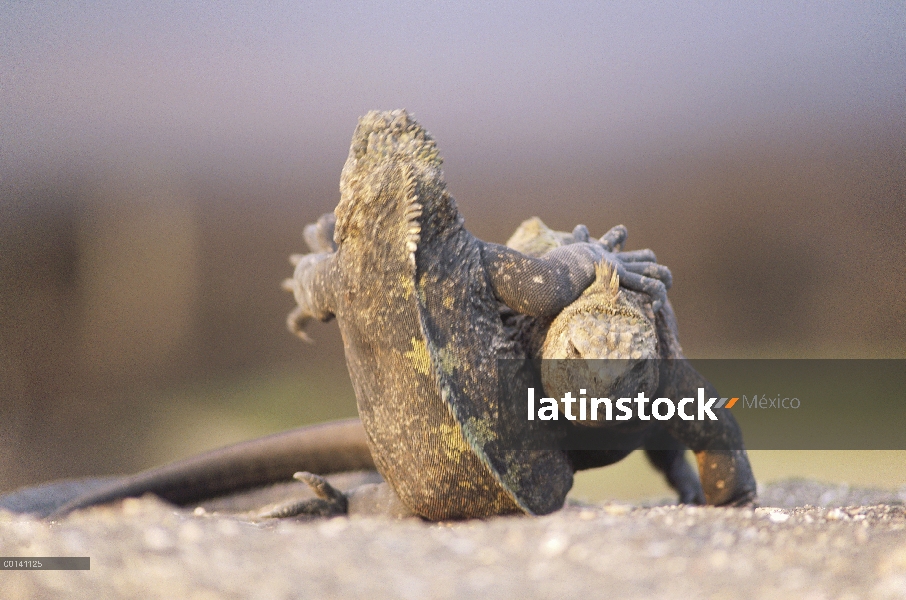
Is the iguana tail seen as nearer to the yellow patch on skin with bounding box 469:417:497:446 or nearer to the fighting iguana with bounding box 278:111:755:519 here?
the fighting iguana with bounding box 278:111:755:519

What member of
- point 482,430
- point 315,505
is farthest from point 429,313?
point 315,505

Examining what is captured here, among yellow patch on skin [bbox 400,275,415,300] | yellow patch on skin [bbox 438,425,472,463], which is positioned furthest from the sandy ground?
yellow patch on skin [bbox 400,275,415,300]

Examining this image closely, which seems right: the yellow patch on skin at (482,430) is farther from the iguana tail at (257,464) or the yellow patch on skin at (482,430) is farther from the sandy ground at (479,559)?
the iguana tail at (257,464)

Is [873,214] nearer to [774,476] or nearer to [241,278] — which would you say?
[774,476]

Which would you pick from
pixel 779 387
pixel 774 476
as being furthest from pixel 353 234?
pixel 774 476

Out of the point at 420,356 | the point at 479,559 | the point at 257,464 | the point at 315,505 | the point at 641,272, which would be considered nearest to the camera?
the point at 479,559

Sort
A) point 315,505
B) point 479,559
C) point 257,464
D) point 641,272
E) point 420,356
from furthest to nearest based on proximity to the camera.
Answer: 1. point 257,464
2. point 315,505
3. point 641,272
4. point 420,356
5. point 479,559

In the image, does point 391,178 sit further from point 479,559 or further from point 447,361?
point 479,559
